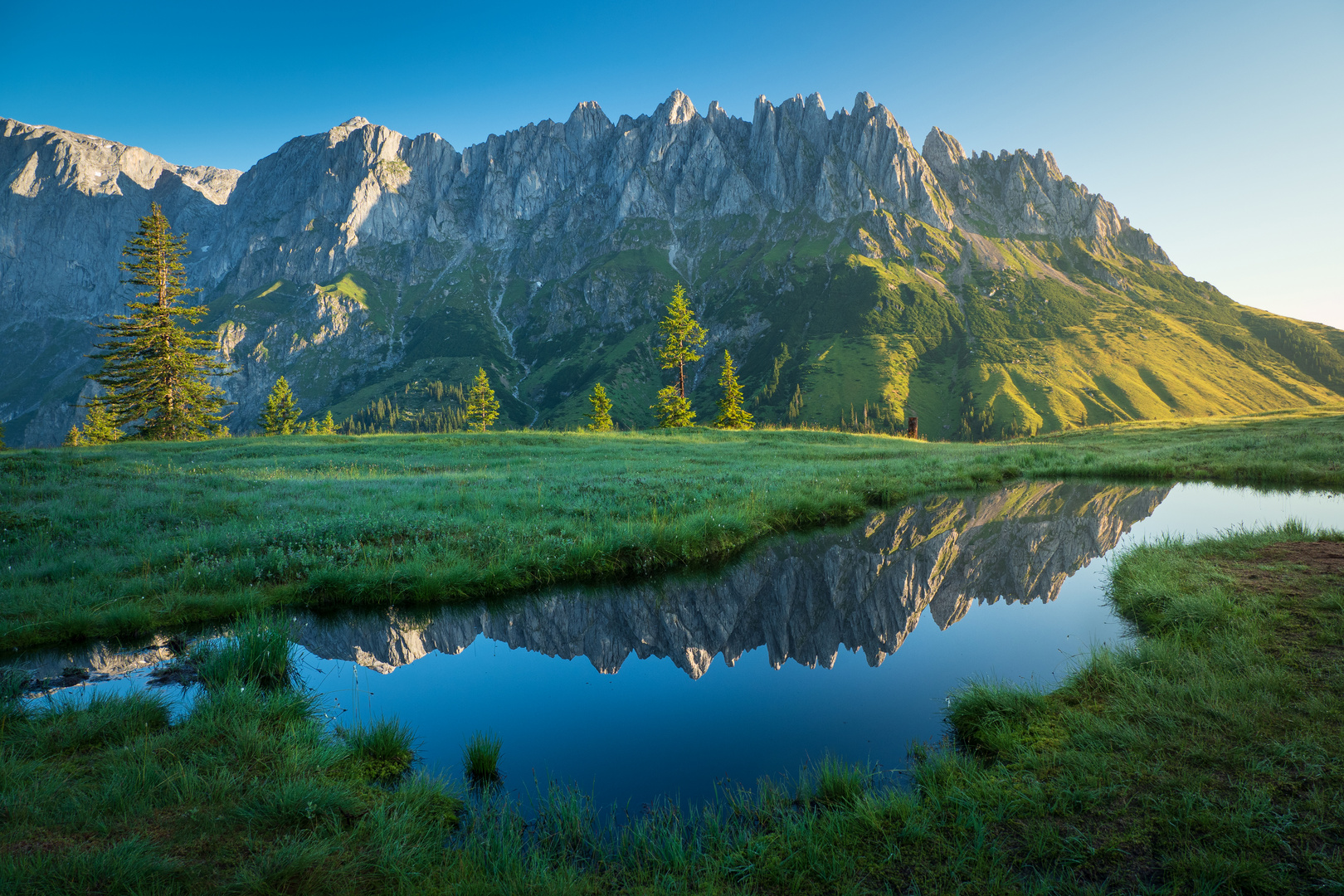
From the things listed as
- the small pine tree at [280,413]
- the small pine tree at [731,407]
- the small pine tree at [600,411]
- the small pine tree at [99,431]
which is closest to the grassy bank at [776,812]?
the small pine tree at [731,407]

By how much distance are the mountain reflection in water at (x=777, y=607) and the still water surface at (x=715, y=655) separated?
0.15 feet

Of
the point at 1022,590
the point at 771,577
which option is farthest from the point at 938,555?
the point at 771,577

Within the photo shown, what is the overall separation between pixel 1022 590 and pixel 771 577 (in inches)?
223

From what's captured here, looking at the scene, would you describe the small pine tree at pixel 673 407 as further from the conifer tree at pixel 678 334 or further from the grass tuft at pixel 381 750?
the grass tuft at pixel 381 750

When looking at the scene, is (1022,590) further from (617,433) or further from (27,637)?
(617,433)

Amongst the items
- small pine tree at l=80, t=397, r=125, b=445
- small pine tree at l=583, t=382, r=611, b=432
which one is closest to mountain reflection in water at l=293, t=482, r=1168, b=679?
small pine tree at l=583, t=382, r=611, b=432

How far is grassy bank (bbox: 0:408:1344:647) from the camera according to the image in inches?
434

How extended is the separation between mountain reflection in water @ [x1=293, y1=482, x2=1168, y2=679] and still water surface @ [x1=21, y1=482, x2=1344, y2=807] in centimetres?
5

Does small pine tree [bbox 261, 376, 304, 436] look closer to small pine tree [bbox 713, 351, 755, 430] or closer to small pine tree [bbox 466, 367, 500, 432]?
small pine tree [bbox 466, 367, 500, 432]

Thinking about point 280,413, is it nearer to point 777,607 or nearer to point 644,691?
point 777,607

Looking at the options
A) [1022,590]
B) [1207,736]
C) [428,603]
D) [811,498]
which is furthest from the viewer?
[811,498]

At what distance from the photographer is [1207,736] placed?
18.6 ft

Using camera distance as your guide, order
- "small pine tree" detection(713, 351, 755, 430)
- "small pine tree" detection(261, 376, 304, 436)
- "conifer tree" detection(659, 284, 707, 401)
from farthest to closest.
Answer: "small pine tree" detection(261, 376, 304, 436) < "small pine tree" detection(713, 351, 755, 430) < "conifer tree" detection(659, 284, 707, 401)

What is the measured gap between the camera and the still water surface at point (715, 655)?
711 cm
